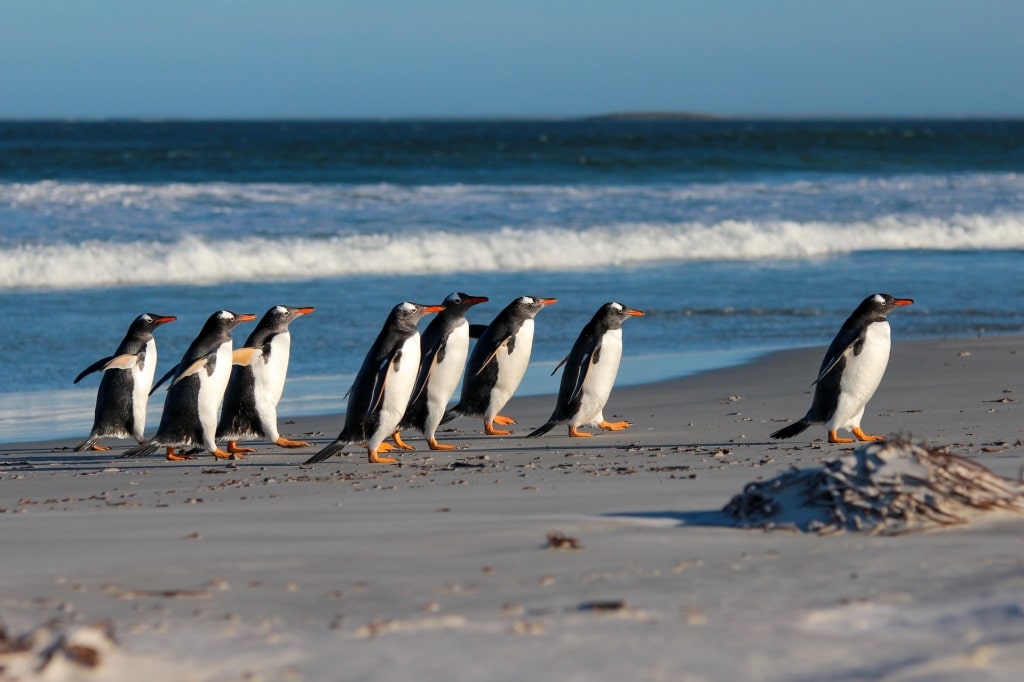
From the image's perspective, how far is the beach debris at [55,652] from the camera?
2994 millimetres

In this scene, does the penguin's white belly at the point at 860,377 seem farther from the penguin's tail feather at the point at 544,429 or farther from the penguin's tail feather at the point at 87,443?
the penguin's tail feather at the point at 87,443

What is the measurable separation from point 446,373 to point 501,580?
3.90m

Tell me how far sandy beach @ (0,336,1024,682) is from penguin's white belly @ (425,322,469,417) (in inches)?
49.5

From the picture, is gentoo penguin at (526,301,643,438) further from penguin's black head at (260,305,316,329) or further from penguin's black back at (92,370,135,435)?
penguin's black back at (92,370,135,435)

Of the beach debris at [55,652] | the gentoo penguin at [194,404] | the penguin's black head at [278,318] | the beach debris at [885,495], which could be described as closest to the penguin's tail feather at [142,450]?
the gentoo penguin at [194,404]

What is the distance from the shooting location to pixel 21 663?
3.04 meters

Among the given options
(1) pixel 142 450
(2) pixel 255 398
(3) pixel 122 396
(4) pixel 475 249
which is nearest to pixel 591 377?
(2) pixel 255 398

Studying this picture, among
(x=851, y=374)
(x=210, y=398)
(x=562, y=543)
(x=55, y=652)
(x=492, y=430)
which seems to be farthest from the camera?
(x=492, y=430)

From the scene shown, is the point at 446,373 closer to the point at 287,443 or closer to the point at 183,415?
the point at 287,443

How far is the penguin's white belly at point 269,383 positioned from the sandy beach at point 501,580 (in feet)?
4.09

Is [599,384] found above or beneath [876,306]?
beneath

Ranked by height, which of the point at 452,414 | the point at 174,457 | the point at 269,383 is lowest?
the point at 174,457

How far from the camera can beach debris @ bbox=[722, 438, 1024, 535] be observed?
4164mm

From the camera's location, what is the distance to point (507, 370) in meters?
8.08
